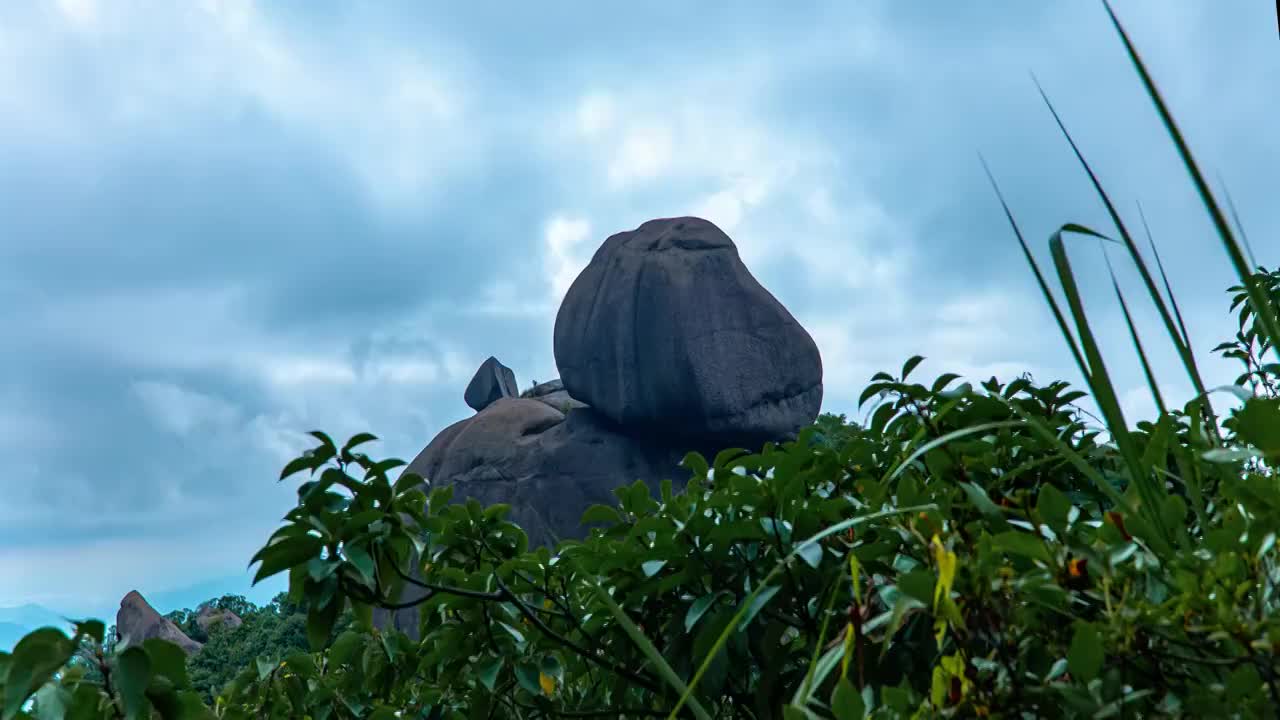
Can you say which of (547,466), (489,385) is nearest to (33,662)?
(547,466)

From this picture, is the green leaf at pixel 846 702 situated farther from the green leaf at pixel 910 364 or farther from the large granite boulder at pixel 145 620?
the large granite boulder at pixel 145 620

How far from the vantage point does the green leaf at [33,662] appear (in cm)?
93

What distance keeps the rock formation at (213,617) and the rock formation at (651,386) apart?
4.32 metres

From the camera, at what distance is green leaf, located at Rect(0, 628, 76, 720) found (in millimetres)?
934

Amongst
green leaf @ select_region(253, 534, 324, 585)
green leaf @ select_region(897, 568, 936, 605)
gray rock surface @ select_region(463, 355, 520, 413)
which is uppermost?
gray rock surface @ select_region(463, 355, 520, 413)

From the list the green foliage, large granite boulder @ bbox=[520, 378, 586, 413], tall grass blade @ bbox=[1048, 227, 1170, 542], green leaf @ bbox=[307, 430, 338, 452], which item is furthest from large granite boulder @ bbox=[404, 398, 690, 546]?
tall grass blade @ bbox=[1048, 227, 1170, 542]

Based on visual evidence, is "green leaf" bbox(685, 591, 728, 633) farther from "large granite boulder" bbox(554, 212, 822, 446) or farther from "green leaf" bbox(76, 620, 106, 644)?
"large granite boulder" bbox(554, 212, 822, 446)

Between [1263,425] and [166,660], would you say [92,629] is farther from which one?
[1263,425]

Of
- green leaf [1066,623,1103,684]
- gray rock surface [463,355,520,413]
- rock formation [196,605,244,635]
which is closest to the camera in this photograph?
green leaf [1066,623,1103,684]

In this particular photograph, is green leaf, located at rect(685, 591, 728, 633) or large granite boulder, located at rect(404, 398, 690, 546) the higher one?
large granite boulder, located at rect(404, 398, 690, 546)

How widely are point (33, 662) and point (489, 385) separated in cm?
1787

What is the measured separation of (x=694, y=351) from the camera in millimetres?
14102

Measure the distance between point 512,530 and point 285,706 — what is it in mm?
685

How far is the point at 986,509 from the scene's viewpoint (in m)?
0.79
